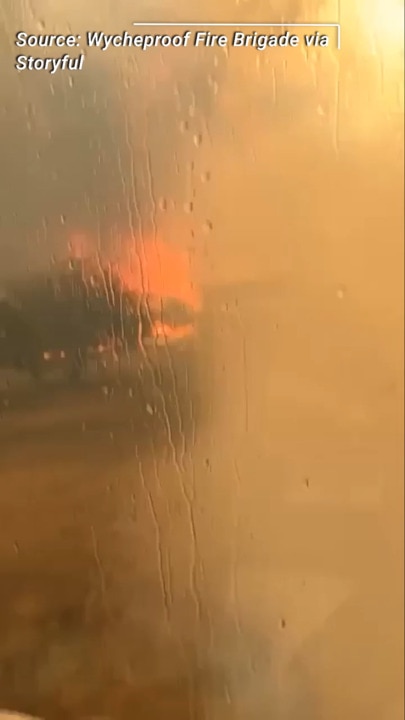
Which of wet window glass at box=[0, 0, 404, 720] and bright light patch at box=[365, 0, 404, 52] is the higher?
bright light patch at box=[365, 0, 404, 52]

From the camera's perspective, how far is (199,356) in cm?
55

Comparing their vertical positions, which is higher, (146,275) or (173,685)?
(146,275)

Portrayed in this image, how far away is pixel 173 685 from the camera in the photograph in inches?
21.8

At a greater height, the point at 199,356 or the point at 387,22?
the point at 387,22

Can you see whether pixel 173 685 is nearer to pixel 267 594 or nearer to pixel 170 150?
pixel 267 594

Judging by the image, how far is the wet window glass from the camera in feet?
1.76

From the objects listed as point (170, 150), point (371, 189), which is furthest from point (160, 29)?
point (371, 189)

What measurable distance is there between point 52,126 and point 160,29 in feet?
0.35

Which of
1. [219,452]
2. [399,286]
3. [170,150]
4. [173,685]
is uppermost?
[170,150]

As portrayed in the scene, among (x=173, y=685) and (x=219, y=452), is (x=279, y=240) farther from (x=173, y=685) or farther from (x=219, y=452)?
(x=173, y=685)

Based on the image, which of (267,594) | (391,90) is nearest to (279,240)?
(391,90)

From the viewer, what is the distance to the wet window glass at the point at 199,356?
0.54 meters

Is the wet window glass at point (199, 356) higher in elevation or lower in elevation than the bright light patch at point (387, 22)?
lower

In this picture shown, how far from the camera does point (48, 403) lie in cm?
54
